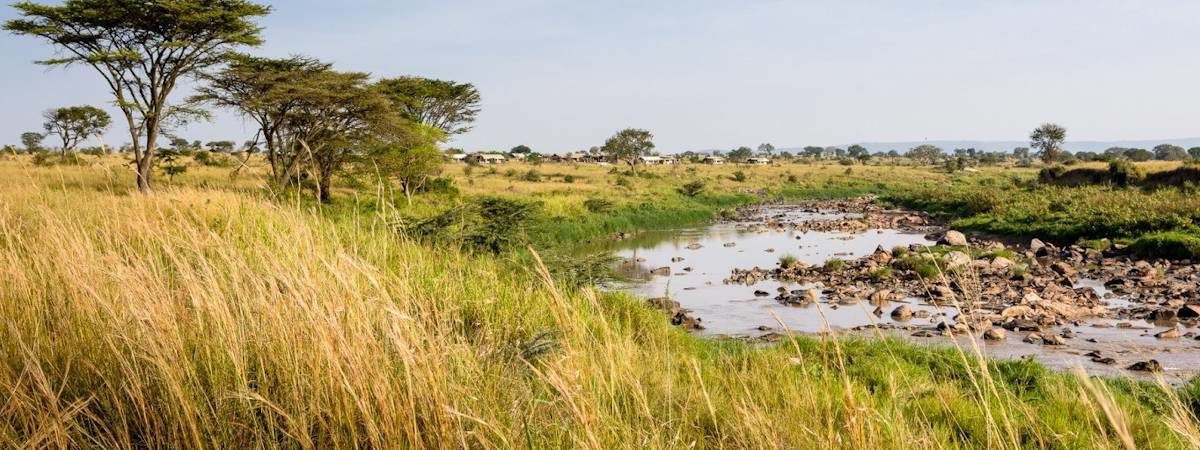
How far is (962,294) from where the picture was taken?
1638 cm

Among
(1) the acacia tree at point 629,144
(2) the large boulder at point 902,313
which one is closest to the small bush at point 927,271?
(2) the large boulder at point 902,313

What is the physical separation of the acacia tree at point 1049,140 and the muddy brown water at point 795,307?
6218cm

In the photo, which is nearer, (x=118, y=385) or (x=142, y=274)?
(x=118, y=385)

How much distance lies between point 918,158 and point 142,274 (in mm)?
118776

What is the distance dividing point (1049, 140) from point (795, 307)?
272 feet

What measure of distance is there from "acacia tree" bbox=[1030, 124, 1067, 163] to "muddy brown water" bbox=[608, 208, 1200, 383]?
204ft

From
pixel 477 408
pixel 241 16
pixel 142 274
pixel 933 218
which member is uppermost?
pixel 241 16

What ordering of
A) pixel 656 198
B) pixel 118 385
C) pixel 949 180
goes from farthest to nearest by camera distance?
pixel 949 180 < pixel 656 198 < pixel 118 385

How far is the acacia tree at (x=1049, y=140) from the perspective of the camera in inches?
3223

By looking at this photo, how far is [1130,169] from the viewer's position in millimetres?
36625

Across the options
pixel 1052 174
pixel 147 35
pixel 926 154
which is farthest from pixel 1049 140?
pixel 147 35

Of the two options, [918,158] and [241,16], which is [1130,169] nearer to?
[241,16]

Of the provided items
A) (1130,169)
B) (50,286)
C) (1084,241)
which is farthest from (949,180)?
(50,286)

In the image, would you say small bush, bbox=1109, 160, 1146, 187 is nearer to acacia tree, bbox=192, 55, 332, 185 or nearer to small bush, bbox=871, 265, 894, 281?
small bush, bbox=871, 265, 894, 281
